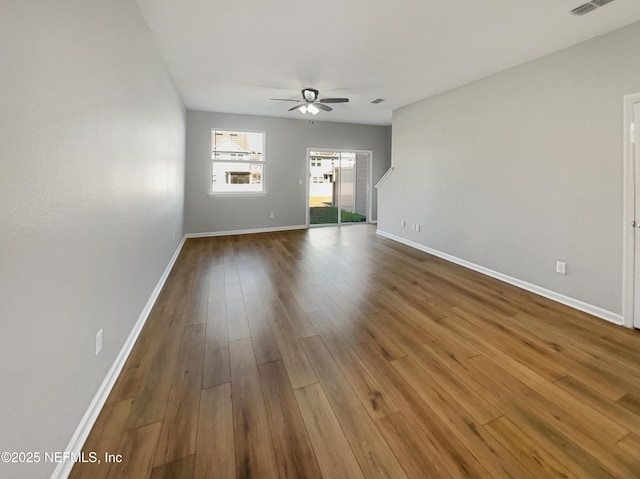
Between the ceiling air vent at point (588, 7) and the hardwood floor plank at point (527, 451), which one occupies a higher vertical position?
the ceiling air vent at point (588, 7)

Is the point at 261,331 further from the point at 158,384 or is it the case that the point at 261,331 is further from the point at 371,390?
the point at 371,390

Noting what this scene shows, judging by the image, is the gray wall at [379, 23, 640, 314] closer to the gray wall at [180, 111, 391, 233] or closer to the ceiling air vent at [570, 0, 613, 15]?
the ceiling air vent at [570, 0, 613, 15]

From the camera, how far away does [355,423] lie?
151cm

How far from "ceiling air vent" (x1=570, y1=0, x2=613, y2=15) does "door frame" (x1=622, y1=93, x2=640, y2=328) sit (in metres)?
0.82

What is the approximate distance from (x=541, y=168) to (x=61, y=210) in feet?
13.9

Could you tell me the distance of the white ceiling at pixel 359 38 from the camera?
2.40m

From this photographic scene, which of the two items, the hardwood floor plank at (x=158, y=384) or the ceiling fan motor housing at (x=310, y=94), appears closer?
the hardwood floor plank at (x=158, y=384)

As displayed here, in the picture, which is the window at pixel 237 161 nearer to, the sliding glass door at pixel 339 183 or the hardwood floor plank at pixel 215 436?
the sliding glass door at pixel 339 183

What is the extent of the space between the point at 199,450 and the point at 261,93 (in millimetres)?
4910

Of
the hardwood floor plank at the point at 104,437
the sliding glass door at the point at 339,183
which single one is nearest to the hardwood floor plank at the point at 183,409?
the hardwood floor plank at the point at 104,437

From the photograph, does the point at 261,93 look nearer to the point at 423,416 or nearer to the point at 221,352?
the point at 221,352

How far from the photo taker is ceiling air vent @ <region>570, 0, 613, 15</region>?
2.24 metres

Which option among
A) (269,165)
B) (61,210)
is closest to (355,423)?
(61,210)

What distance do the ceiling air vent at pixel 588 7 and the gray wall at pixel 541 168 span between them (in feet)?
1.75
